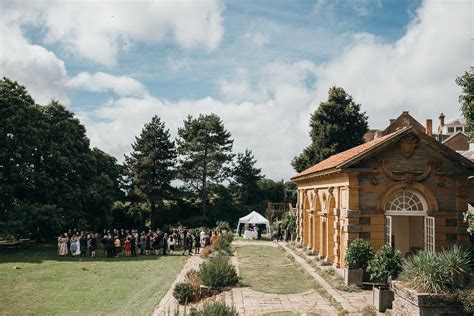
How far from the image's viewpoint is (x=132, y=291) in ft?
52.5

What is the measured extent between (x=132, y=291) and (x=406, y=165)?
437 inches

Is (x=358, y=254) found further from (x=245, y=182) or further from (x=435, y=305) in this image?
(x=245, y=182)

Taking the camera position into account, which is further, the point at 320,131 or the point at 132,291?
the point at 320,131

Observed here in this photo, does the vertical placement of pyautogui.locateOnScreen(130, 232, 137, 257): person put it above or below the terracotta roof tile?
below

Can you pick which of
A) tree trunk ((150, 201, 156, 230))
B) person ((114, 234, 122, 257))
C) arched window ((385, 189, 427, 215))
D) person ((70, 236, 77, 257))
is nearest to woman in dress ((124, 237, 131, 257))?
person ((114, 234, 122, 257))

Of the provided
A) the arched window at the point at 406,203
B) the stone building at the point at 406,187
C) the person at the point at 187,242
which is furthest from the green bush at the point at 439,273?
the person at the point at 187,242

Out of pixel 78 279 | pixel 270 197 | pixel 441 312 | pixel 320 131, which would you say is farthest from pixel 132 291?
pixel 270 197

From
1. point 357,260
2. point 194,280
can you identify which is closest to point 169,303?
point 194,280

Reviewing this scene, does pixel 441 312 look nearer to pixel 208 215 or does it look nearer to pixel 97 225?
pixel 97 225

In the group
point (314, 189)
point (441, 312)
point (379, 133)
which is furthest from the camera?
point (379, 133)

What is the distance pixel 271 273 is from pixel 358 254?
5.05 meters

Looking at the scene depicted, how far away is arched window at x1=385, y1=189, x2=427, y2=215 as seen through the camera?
17047 mm

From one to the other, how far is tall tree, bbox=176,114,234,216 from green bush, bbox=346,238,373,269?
32.4 meters

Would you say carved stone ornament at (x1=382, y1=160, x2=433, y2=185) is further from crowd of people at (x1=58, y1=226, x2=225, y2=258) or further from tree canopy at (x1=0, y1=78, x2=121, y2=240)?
tree canopy at (x1=0, y1=78, x2=121, y2=240)
